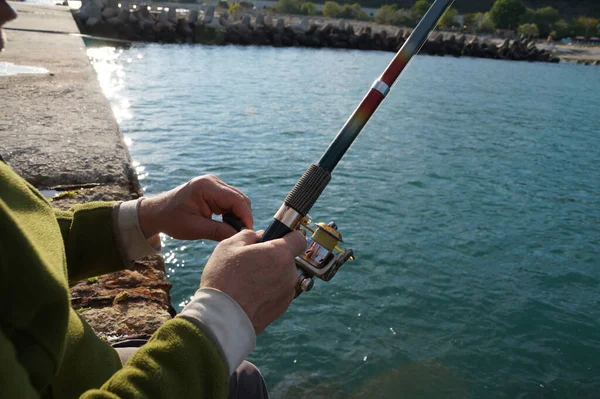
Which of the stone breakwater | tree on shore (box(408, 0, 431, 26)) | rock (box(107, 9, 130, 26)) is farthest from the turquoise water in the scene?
tree on shore (box(408, 0, 431, 26))

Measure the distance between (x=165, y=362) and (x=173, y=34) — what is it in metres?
32.2

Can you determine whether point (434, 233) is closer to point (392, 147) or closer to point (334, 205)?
point (334, 205)

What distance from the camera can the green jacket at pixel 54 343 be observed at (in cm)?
108

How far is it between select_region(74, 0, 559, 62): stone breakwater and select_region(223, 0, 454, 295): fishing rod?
1126 inches

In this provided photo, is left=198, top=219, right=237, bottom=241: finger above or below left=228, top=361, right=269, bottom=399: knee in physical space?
above

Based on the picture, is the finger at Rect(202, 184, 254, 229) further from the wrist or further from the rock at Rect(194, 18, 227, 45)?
the rock at Rect(194, 18, 227, 45)

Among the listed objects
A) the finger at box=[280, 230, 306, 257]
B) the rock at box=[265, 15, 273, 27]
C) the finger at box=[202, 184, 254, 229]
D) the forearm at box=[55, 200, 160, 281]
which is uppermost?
the finger at box=[280, 230, 306, 257]

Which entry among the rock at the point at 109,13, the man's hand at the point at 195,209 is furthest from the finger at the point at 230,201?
the rock at the point at 109,13

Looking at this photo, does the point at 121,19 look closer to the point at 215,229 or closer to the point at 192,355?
the point at 215,229

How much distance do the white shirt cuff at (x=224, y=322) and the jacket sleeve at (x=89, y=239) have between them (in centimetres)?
75

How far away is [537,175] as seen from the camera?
388 inches

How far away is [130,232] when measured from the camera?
2031 mm

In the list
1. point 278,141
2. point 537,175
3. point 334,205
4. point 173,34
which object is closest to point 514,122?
point 537,175

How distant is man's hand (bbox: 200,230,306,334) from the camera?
1.41 meters
